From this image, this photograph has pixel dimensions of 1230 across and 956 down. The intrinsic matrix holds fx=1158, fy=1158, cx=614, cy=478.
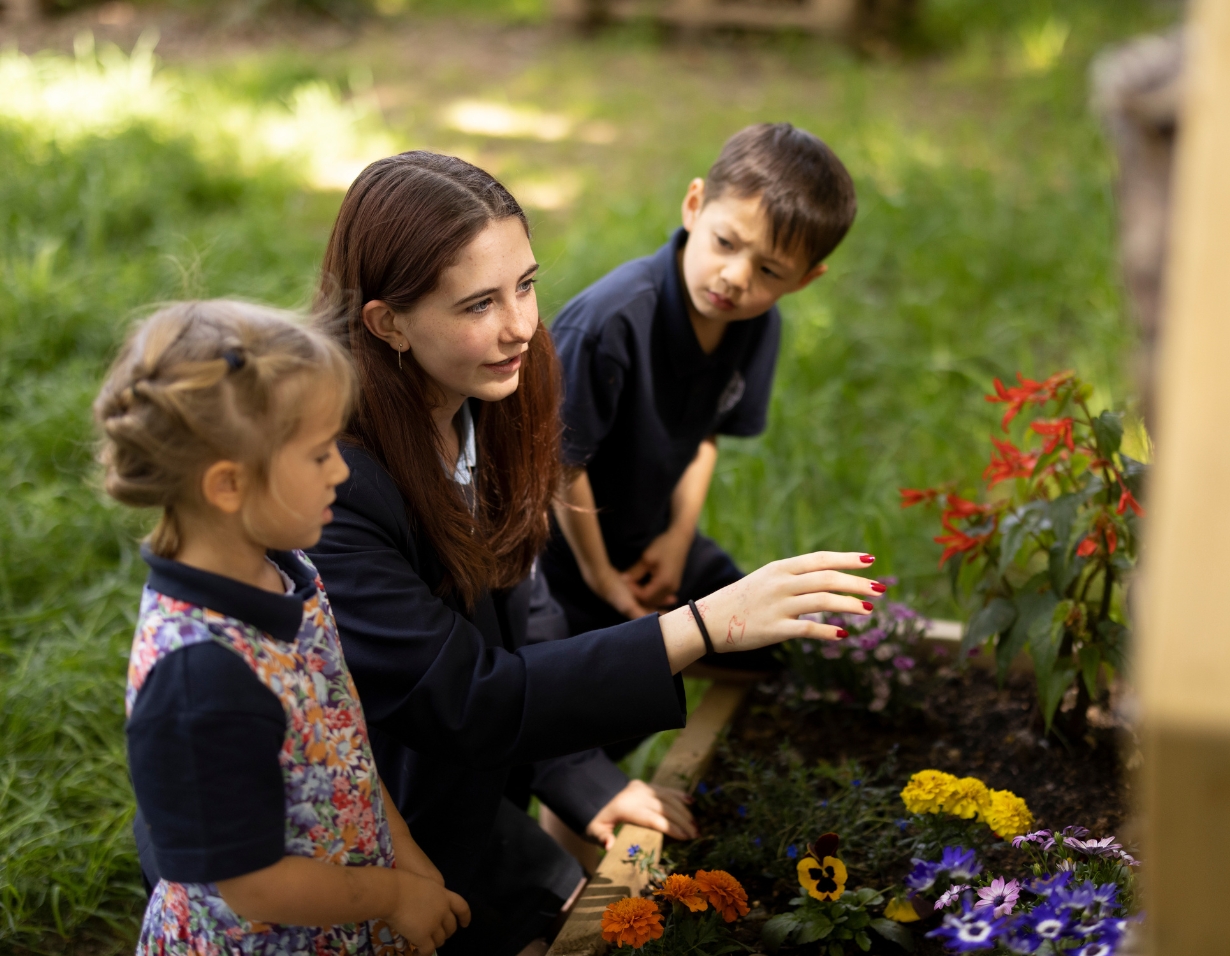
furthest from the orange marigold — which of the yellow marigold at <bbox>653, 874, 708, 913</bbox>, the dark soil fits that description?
the dark soil

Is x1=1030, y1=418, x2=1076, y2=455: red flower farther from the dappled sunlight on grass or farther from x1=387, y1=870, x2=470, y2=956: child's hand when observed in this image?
the dappled sunlight on grass

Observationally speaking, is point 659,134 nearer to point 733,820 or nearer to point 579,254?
point 579,254

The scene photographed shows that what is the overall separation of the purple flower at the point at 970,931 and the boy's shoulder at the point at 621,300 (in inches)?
46.0

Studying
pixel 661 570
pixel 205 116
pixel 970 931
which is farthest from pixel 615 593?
pixel 205 116

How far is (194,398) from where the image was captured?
1.08 m

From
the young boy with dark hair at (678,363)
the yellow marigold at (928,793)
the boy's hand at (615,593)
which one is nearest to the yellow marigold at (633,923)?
the yellow marigold at (928,793)

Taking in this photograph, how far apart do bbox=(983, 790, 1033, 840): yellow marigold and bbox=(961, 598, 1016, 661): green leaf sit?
265mm

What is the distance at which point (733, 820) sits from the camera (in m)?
1.89

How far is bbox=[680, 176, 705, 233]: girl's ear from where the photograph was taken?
2.13 metres

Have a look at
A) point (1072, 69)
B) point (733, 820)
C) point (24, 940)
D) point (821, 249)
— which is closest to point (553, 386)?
point (821, 249)

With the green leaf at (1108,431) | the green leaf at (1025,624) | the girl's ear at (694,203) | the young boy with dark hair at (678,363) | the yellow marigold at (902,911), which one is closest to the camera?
→ the yellow marigold at (902,911)

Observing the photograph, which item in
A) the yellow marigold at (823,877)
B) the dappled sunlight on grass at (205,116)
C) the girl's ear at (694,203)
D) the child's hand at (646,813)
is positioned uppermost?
the dappled sunlight on grass at (205,116)

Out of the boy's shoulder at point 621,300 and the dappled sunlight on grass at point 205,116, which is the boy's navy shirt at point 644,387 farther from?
the dappled sunlight on grass at point 205,116

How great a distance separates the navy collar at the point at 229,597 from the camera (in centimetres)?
112
